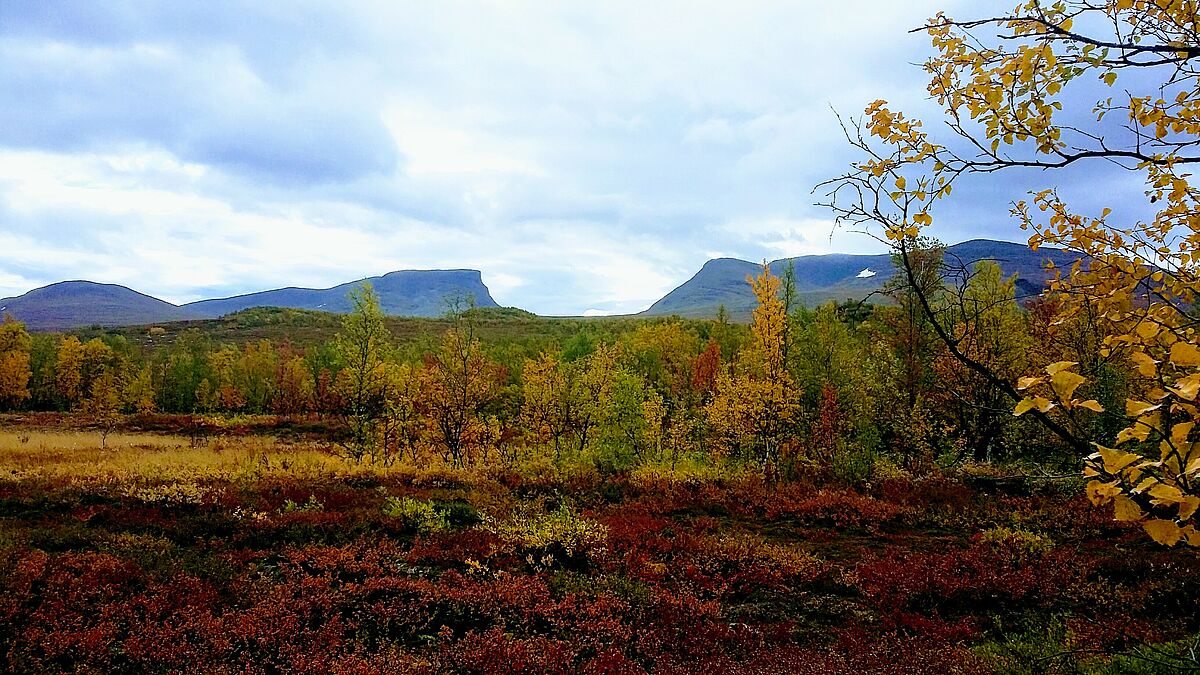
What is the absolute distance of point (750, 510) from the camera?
16141 mm

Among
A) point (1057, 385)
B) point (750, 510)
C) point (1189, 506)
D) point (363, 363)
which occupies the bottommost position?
point (750, 510)

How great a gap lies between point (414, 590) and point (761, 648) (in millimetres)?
5100

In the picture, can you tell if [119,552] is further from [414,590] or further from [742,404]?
[742,404]

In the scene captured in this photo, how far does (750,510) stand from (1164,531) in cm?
1519

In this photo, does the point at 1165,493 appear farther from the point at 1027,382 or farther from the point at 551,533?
the point at 551,533

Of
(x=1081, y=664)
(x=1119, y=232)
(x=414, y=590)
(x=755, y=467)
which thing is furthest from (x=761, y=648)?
(x=755, y=467)

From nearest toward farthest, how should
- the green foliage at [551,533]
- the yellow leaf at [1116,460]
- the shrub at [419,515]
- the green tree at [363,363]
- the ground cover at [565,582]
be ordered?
the yellow leaf at [1116,460] < the ground cover at [565,582] < the green foliage at [551,533] < the shrub at [419,515] < the green tree at [363,363]

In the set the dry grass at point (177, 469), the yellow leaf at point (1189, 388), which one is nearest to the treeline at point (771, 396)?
the dry grass at point (177, 469)

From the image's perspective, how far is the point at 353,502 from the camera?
1507 centimetres

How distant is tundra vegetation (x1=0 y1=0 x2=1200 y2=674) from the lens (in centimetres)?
288

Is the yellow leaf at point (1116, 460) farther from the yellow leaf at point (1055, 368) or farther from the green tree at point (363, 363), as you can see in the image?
the green tree at point (363, 363)

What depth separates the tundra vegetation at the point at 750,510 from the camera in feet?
9.45

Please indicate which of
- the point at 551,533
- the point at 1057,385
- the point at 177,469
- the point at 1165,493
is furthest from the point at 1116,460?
the point at 177,469

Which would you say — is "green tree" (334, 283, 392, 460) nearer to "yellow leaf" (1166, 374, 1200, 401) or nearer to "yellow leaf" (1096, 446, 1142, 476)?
"yellow leaf" (1096, 446, 1142, 476)
